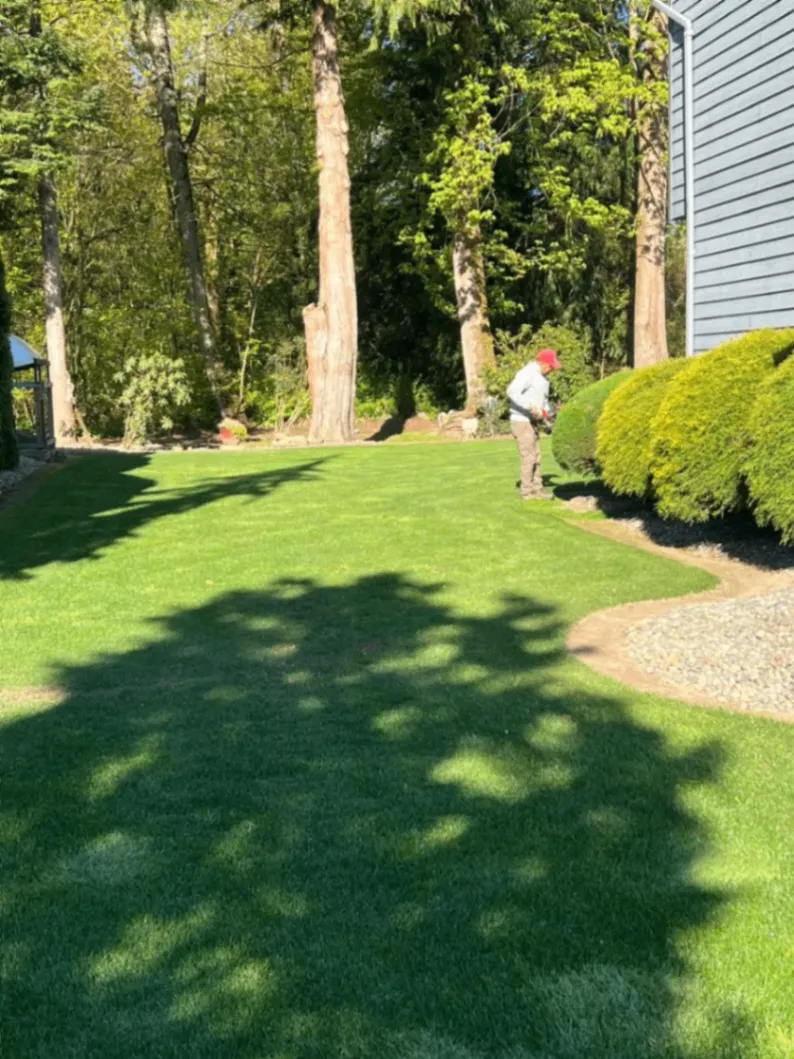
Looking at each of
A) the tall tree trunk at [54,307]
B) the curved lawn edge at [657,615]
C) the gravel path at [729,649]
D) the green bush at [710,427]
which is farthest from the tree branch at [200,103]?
the gravel path at [729,649]

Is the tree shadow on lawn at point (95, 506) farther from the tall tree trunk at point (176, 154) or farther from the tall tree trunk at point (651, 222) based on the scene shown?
the tall tree trunk at point (176, 154)

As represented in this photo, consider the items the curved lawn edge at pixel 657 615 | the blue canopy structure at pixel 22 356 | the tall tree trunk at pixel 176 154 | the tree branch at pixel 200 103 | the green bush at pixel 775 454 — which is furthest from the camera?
the tree branch at pixel 200 103

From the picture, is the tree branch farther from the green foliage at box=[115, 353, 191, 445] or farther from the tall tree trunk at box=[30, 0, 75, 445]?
the green foliage at box=[115, 353, 191, 445]

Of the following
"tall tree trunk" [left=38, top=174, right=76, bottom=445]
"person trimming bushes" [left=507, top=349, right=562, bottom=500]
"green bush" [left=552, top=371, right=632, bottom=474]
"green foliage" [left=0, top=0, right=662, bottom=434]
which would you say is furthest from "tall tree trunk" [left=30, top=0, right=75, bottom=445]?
"green bush" [left=552, top=371, right=632, bottom=474]

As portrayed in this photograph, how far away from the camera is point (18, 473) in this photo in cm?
1560

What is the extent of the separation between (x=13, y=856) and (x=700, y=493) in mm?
6124

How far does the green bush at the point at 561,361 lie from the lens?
23703mm

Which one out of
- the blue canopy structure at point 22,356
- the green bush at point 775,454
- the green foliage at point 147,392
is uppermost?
the blue canopy structure at point 22,356

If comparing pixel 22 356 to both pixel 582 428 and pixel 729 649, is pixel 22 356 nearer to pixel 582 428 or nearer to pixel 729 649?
pixel 582 428

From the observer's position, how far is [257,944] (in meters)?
2.83

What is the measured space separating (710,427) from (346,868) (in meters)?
5.73

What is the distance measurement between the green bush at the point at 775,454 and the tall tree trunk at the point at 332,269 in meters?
15.4

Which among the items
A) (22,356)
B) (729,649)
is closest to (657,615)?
(729,649)

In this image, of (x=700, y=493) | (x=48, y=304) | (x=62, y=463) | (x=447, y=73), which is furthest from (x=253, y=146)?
(x=700, y=493)
